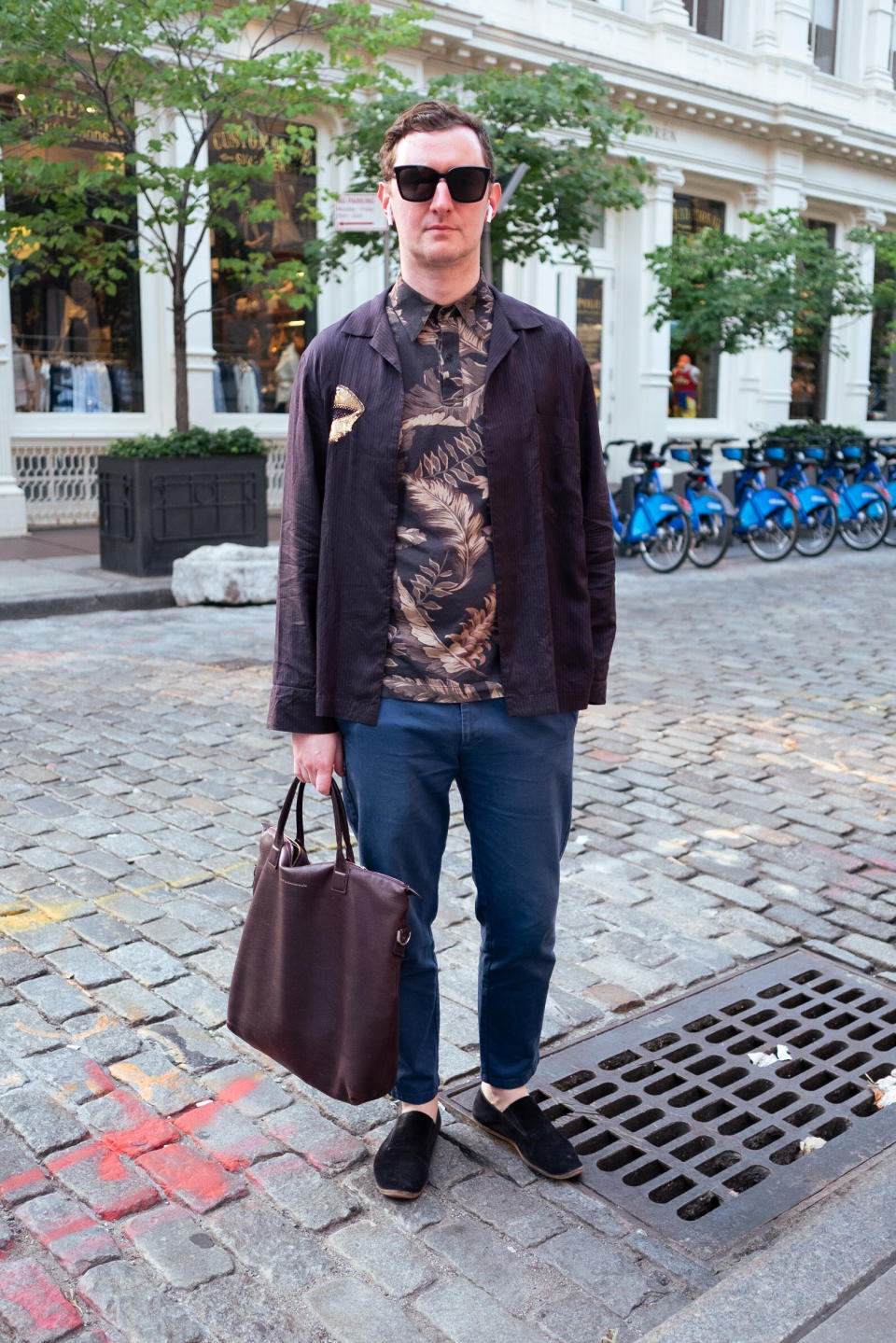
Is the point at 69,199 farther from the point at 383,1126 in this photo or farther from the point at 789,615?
the point at 383,1126

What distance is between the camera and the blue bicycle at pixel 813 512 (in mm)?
15055

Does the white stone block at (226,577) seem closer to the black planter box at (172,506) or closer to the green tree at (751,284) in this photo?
the black planter box at (172,506)

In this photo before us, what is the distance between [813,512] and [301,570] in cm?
1329

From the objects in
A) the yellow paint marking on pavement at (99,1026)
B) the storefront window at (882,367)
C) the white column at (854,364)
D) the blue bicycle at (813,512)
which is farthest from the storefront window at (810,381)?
the yellow paint marking on pavement at (99,1026)

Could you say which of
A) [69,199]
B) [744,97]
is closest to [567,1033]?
[69,199]

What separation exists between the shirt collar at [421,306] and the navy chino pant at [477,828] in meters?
0.72

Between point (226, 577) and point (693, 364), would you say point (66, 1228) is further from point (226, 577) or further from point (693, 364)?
point (693, 364)

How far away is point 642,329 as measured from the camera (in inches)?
858

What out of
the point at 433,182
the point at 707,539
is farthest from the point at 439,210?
the point at 707,539

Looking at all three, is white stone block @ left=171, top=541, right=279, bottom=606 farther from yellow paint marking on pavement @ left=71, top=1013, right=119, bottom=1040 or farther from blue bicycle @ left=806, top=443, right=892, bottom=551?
blue bicycle @ left=806, top=443, right=892, bottom=551

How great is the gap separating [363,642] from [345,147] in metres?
12.2

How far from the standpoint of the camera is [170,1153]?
287 centimetres

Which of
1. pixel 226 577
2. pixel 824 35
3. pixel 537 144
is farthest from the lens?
pixel 824 35

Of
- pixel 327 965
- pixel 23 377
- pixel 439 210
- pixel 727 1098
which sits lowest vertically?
pixel 727 1098
